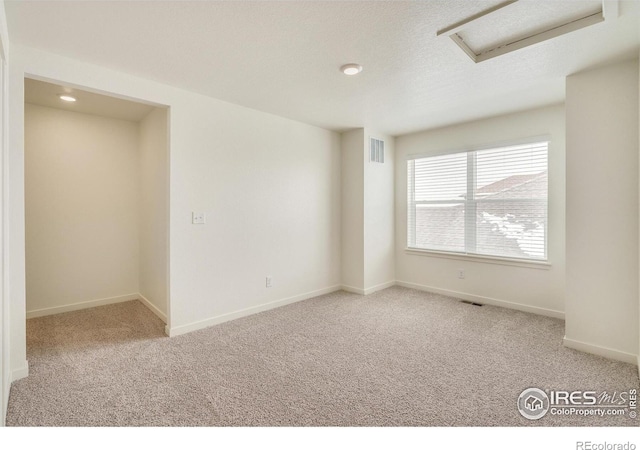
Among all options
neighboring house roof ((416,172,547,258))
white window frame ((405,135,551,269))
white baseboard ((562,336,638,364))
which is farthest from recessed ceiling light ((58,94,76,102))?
white baseboard ((562,336,638,364))

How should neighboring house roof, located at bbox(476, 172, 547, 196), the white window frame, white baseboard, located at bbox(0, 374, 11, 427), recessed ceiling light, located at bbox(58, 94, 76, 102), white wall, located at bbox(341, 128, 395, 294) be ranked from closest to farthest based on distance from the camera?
1. white baseboard, located at bbox(0, 374, 11, 427)
2. recessed ceiling light, located at bbox(58, 94, 76, 102)
3. the white window frame
4. neighboring house roof, located at bbox(476, 172, 547, 196)
5. white wall, located at bbox(341, 128, 395, 294)

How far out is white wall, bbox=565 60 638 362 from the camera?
251 cm

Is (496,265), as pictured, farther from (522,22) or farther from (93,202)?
(93,202)

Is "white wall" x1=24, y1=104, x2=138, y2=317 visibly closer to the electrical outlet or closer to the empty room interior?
the empty room interior

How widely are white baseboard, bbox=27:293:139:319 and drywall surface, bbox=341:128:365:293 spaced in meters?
2.98

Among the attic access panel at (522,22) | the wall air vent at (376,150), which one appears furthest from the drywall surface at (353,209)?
the attic access panel at (522,22)

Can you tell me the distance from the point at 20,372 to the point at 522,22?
415 cm

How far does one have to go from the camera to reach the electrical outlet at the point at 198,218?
329 centimetres

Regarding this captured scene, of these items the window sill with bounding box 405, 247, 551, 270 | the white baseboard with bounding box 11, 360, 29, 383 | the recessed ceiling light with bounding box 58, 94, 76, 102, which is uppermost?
the recessed ceiling light with bounding box 58, 94, 76, 102

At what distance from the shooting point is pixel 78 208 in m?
3.96

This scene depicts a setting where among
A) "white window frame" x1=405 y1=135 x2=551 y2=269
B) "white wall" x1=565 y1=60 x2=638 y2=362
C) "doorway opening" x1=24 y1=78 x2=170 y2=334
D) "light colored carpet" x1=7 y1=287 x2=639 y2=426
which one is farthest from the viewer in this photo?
"white window frame" x1=405 y1=135 x2=551 y2=269

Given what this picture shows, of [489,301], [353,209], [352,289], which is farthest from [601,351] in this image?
[353,209]

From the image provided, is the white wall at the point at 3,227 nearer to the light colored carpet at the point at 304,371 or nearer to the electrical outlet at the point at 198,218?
the light colored carpet at the point at 304,371

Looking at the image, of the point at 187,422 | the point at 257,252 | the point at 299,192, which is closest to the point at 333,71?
the point at 299,192
